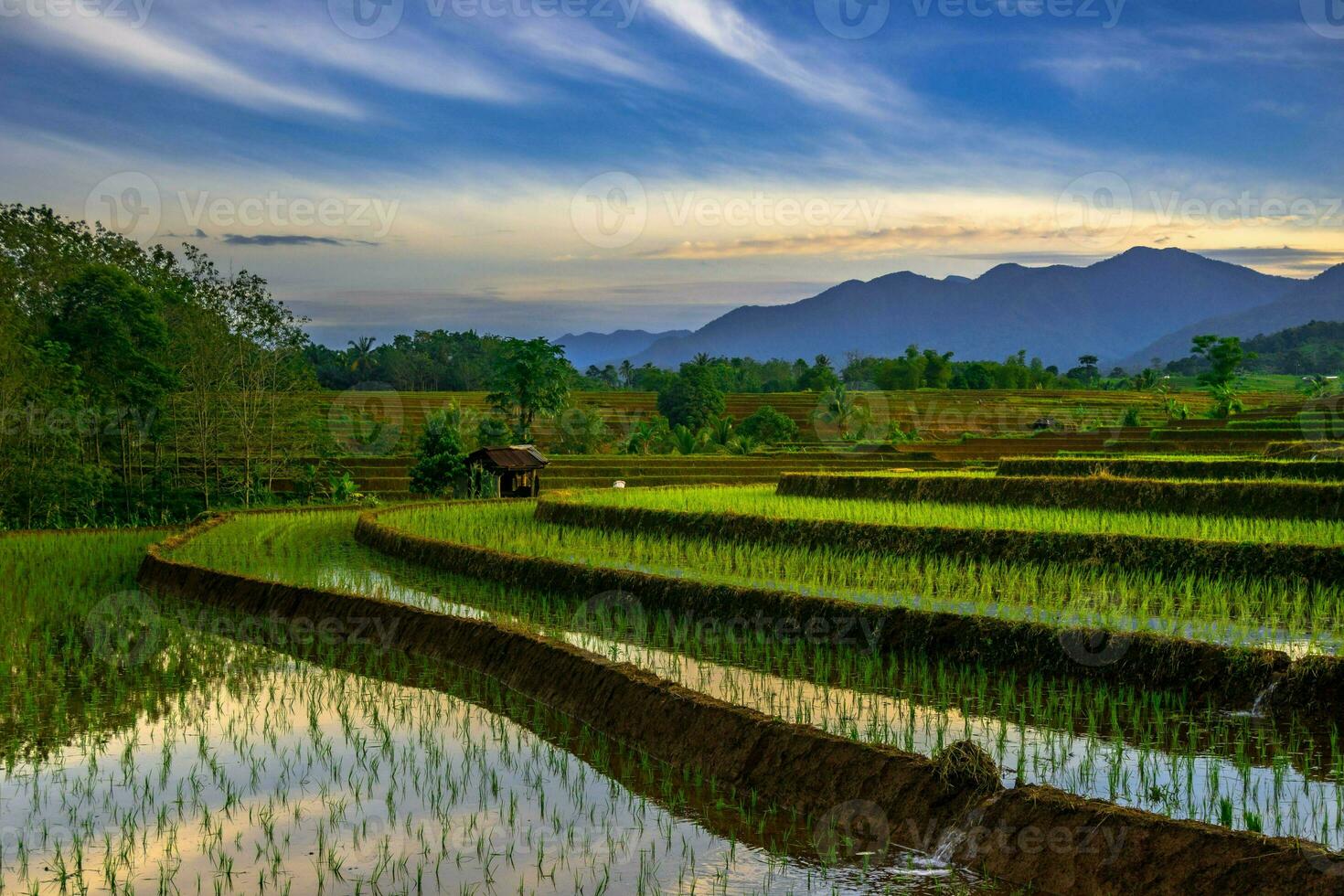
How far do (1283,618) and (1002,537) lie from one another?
13.9 ft

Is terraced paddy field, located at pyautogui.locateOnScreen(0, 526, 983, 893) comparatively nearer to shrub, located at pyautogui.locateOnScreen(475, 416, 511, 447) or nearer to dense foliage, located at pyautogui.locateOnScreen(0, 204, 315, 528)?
dense foliage, located at pyautogui.locateOnScreen(0, 204, 315, 528)

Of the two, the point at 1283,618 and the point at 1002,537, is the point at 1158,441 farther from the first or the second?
the point at 1283,618

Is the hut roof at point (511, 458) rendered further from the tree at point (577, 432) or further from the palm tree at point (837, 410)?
the palm tree at point (837, 410)

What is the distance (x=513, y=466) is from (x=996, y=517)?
14.5m

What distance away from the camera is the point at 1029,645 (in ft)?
26.9

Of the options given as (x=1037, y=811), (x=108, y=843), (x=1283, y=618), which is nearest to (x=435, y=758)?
(x=108, y=843)

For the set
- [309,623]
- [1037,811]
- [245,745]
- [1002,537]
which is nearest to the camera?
[1037,811]

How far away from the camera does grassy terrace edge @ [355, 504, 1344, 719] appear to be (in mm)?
6879

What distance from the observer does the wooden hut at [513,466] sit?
1096 inches

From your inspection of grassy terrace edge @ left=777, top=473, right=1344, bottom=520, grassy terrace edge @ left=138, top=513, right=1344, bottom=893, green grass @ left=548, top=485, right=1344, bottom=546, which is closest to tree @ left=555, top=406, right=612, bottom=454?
green grass @ left=548, top=485, right=1344, bottom=546

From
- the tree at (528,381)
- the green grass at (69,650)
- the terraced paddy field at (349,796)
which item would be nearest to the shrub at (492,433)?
the tree at (528,381)

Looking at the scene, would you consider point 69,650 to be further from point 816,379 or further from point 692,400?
point 816,379

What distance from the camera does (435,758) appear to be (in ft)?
20.9

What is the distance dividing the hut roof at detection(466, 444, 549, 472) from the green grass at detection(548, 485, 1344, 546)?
4.92 meters
